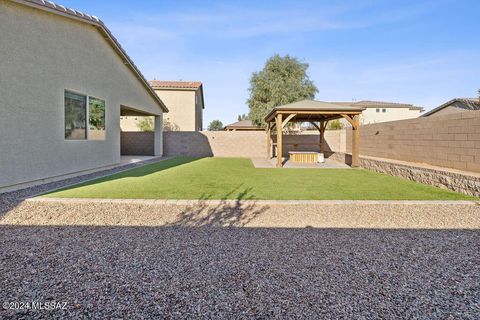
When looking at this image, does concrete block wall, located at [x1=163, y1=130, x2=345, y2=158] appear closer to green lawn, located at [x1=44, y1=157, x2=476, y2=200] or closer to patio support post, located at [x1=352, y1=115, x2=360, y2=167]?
patio support post, located at [x1=352, y1=115, x2=360, y2=167]

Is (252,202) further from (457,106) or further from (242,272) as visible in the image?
(457,106)

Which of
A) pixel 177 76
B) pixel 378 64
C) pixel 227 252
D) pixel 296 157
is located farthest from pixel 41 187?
pixel 177 76

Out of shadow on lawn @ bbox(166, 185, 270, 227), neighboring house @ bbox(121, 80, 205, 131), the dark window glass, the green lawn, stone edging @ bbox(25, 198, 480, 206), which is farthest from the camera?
neighboring house @ bbox(121, 80, 205, 131)

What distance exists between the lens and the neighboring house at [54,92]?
7.34m

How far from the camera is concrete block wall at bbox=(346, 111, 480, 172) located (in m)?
8.17

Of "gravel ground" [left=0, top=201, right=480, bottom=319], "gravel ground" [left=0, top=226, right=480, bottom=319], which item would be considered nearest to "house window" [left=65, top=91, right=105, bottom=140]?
"gravel ground" [left=0, top=201, right=480, bottom=319]

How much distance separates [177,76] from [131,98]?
18.4m

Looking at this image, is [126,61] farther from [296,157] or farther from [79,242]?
[79,242]

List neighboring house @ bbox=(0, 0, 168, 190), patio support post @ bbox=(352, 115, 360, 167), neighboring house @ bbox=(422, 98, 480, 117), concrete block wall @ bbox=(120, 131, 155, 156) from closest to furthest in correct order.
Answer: neighboring house @ bbox=(0, 0, 168, 190) → patio support post @ bbox=(352, 115, 360, 167) → concrete block wall @ bbox=(120, 131, 155, 156) → neighboring house @ bbox=(422, 98, 480, 117)

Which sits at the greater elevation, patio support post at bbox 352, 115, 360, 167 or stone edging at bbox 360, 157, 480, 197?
patio support post at bbox 352, 115, 360, 167

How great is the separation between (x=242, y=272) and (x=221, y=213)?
2.54 meters

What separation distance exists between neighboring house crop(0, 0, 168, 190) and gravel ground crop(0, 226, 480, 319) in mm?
4053

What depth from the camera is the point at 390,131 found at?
13406mm

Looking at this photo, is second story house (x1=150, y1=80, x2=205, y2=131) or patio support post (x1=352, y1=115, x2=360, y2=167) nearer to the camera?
patio support post (x1=352, y1=115, x2=360, y2=167)
